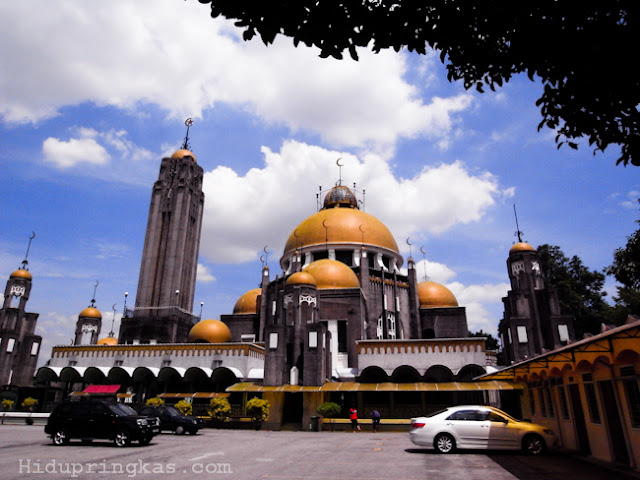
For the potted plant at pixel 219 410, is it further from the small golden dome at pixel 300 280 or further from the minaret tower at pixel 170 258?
the minaret tower at pixel 170 258

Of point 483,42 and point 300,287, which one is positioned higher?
point 300,287

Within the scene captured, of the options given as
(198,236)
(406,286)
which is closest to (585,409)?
(406,286)

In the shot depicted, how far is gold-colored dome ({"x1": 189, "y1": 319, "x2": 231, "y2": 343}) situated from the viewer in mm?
33094

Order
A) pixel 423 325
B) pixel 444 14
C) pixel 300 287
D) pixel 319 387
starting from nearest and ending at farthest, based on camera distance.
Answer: pixel 444 14 → pixel 319 387 → pixel 300 287 → pixel 423 325

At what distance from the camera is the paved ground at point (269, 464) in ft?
28.4

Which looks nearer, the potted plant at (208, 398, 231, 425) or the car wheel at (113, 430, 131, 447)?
the car wheel at (113, 430, 131, 447)

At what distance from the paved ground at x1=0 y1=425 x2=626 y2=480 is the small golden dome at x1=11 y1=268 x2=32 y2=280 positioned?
94.6 feet

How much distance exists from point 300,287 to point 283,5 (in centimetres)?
2514

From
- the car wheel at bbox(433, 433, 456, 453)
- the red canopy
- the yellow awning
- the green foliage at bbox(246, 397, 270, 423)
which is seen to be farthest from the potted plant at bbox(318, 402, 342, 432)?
the red canopy

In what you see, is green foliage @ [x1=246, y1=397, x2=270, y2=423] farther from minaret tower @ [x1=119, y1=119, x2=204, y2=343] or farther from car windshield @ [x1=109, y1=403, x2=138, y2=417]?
minaret tower @ [x1=119, y1=119, x2=204, y2=343]

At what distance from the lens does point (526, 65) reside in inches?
214

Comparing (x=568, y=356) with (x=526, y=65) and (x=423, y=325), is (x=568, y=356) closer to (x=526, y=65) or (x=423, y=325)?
(x=526, y=65)

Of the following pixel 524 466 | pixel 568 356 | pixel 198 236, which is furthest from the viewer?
pixel 198 236

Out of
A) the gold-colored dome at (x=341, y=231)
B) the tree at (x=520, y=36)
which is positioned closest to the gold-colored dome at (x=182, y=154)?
the gold-colored dome at (x=341, y=231)
